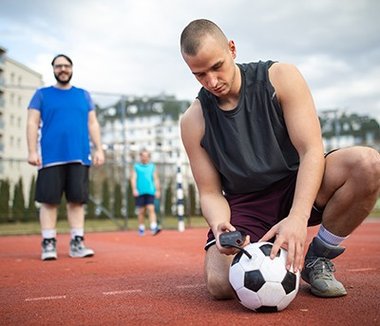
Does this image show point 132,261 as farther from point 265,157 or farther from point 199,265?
point 265,157

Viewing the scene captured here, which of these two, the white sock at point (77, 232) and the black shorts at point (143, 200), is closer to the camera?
the white sock at point (77, 232)

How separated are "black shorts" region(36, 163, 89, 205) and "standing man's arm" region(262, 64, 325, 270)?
322 centimetres

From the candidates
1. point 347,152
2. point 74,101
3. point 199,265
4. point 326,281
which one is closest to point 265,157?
point 347,152

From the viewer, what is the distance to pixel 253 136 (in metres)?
2.79

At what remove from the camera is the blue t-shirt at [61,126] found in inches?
214

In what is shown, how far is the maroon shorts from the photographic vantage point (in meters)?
2.94

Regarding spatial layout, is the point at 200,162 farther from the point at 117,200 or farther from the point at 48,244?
the point at 117,200

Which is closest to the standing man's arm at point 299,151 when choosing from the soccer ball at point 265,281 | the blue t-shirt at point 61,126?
the soccer ball at point 265,281

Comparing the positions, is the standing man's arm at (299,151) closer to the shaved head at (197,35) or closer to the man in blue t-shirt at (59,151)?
the shaved head at (197,35)

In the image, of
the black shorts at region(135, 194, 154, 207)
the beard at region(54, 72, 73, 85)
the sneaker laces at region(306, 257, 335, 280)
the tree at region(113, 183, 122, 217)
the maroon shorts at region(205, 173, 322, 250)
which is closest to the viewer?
the sneaker laces at region(306, 257, 335, 280)

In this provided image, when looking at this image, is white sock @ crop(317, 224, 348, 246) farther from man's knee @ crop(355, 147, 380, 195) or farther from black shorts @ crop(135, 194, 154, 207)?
black shorts @ crop(135, 194, 154, 207)

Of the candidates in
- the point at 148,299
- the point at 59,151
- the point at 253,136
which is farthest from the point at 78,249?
the point at 253,136

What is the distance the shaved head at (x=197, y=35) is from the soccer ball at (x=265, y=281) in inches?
39.6

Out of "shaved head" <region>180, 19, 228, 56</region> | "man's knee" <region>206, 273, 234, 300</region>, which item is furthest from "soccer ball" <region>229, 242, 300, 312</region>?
"shaved head" <region>180, 19, 228, 56</region>
